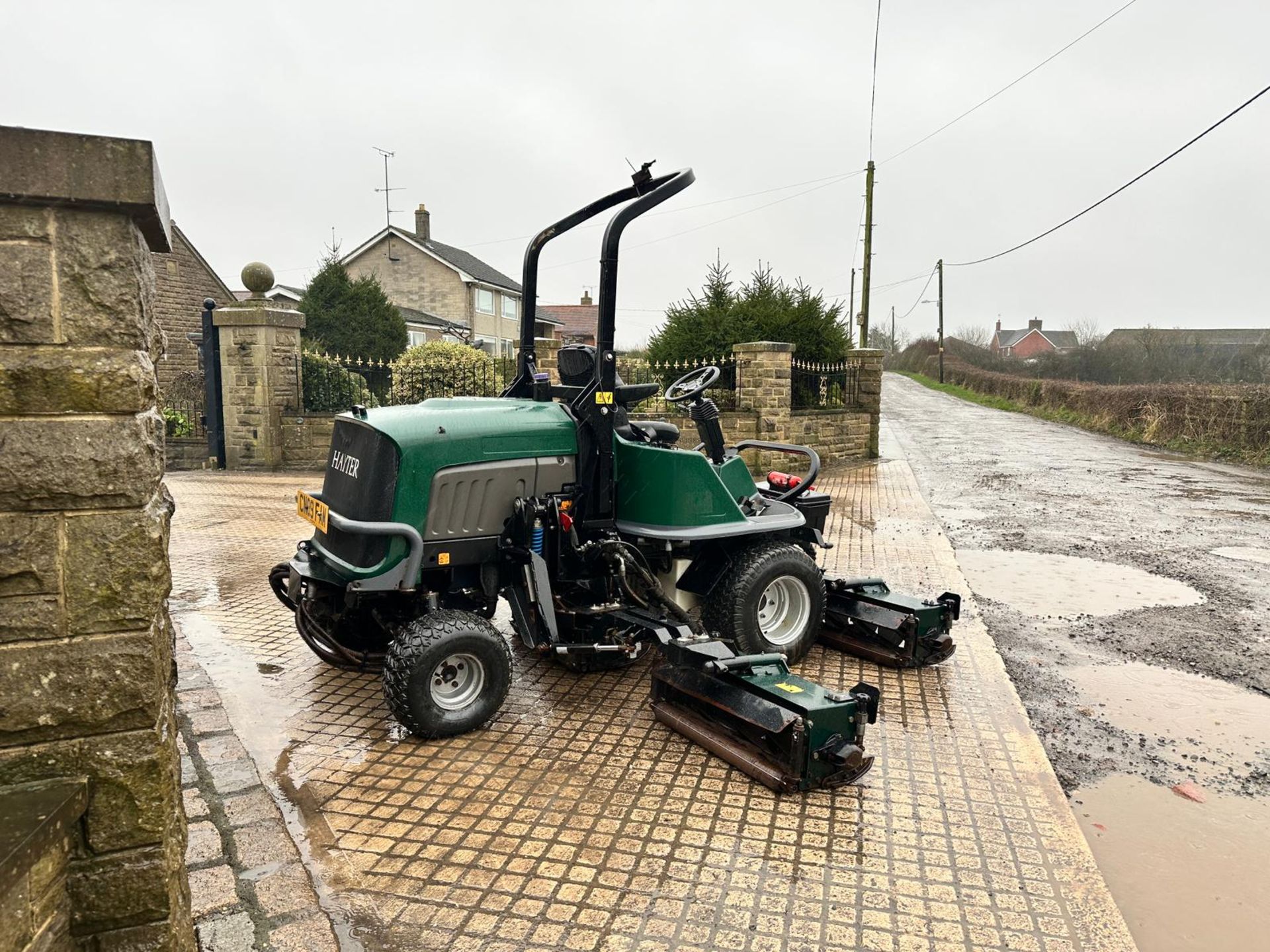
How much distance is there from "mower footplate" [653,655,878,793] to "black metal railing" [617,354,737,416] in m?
9.96

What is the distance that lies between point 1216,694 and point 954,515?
599cm

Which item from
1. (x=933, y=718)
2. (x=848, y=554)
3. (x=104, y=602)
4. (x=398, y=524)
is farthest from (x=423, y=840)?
(x=848, y=554)

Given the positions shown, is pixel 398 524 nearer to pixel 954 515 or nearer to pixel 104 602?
pixel 104 602

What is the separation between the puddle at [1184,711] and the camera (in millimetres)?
4203

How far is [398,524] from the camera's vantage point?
3.74 m

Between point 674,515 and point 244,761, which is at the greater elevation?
point 674,515

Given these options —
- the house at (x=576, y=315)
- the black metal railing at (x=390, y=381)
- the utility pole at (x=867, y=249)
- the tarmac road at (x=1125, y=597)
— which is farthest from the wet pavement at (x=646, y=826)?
the house at (x=576, y=315)

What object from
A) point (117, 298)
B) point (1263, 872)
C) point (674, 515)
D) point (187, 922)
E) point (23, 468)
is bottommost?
point (1263, 872)

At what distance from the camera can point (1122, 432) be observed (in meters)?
22.2

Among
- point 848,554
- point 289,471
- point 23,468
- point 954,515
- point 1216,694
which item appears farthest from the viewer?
point 289,471

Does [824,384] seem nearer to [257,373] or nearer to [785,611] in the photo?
[257,373]

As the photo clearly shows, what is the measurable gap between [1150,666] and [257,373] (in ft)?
38.9

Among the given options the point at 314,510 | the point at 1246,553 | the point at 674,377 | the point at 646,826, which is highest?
the point at 674,377

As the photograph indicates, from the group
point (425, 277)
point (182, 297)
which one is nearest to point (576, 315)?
point (425, 277)
